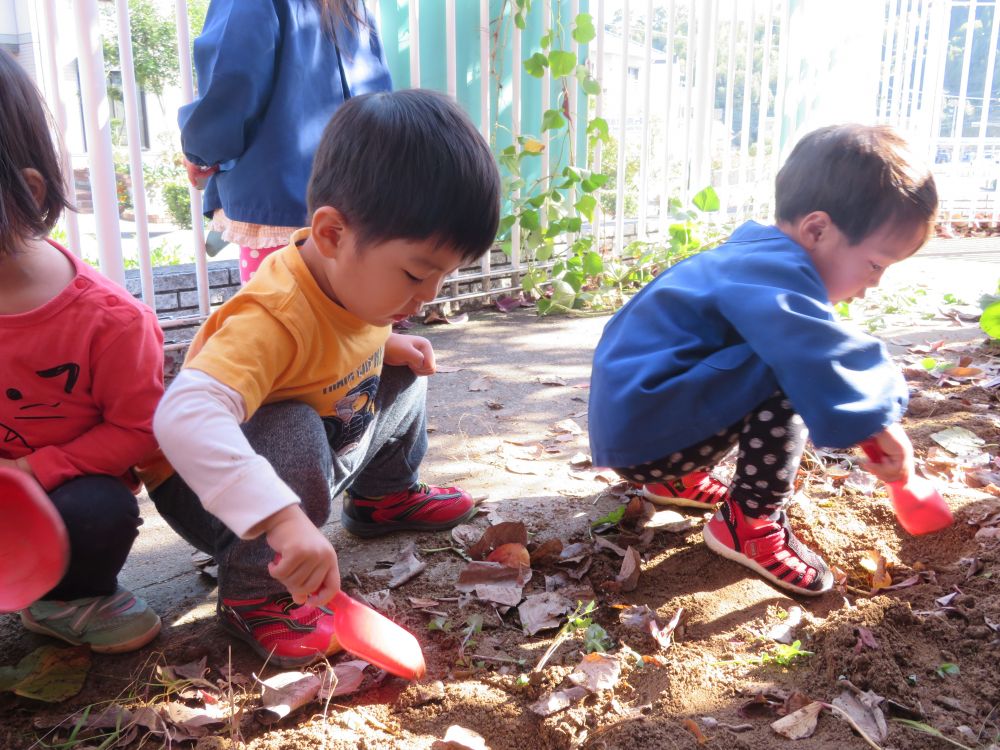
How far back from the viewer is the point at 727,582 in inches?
72.5

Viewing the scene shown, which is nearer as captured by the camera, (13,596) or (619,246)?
(13,596)

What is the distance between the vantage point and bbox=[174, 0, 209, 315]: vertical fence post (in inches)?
125

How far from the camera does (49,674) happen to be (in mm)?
1506

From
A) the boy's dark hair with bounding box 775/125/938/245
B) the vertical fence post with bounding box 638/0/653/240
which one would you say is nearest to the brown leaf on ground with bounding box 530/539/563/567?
the boy's dark hair with bounding box 775/125/938/245

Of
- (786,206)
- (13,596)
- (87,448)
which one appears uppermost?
(786,206)

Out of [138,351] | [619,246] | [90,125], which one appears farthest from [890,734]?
[619,246]

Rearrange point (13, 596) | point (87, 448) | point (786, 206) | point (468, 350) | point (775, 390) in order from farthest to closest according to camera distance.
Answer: point (468, 350) → point (786, 206) → point (775, 390) → point (87, 448) → point (13, 596)

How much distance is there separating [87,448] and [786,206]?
5.10 ft

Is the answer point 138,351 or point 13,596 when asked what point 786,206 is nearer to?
Result: point 138,351

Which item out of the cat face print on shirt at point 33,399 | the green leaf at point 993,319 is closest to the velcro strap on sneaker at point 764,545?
the cat face print on shirt at point 33,399

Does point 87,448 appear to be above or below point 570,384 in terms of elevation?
above

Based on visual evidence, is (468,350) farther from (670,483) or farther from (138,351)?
(138,351)

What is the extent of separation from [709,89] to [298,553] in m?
5.25

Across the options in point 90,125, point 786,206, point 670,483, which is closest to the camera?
point 786,206
